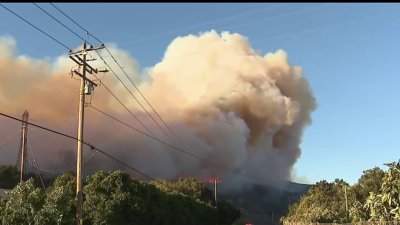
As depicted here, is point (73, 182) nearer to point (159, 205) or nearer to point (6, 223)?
point (159, 205)

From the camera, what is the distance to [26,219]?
30047 mm

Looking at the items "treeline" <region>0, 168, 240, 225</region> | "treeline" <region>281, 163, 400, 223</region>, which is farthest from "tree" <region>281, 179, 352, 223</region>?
"treeline" <region>0, 168, 240, 225</region>

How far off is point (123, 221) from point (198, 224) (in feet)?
108

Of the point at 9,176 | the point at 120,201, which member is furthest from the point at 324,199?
the point at 120,201

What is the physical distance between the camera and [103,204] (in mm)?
45469

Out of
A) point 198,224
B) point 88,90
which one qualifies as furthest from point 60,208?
point 198,224

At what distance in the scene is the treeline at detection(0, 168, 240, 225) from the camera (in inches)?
1192

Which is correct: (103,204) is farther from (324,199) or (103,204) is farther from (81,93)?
(324,199)

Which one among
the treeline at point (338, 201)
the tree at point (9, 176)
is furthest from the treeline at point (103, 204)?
the tree at point (9, 176)

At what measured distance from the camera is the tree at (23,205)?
1179 inches

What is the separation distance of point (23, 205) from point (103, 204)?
50.5 feet

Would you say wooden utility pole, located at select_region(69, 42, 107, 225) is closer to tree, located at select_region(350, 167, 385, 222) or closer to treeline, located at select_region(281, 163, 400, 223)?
treeline, located at select_region(281, 163, 400, 223)

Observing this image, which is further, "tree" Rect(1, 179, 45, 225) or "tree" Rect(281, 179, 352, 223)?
"tree" Rect(281, 179, 352, 223)

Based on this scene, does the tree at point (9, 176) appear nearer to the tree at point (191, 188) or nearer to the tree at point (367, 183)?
the tree at point (191, 188)
